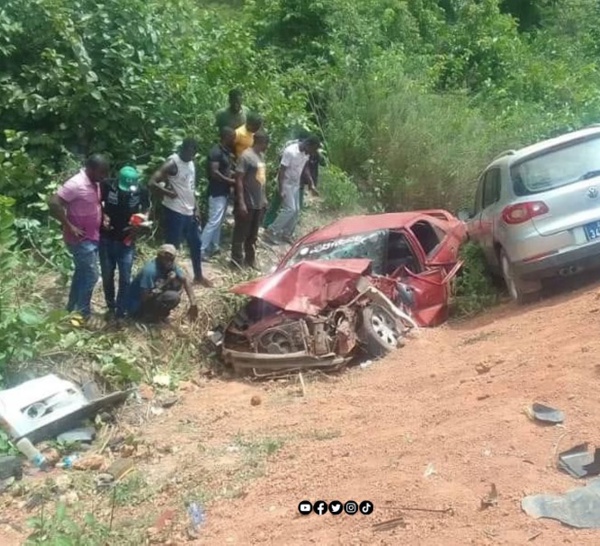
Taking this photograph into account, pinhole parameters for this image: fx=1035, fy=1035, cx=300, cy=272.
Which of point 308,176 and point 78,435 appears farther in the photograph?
point 308,176

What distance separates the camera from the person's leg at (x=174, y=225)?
1082 cm

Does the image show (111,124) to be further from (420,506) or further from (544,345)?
(420,506)

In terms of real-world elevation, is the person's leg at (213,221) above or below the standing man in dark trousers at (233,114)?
below

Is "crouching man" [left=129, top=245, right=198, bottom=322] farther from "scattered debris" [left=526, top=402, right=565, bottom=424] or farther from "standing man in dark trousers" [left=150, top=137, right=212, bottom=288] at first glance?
"scattered debris" [left=526, top=402, right=565, bottom=424]

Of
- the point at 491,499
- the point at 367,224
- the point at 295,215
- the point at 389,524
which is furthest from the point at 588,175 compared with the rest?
the point at 389,524

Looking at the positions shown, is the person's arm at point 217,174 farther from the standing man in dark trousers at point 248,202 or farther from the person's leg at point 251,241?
the person's leg at point 251,241

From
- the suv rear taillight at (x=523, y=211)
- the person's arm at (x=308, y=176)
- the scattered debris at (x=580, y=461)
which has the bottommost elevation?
the scattered debris at (x=580, y=461)

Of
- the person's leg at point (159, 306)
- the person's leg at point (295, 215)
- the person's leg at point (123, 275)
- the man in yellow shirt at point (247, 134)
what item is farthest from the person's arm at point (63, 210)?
the person's leg at point (295, 215)

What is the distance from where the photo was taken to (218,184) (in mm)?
11656

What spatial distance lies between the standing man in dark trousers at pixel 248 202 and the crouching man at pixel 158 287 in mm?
1903

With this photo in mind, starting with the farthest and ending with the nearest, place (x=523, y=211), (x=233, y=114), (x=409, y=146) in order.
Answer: (x=409, y=146)
(x=233, y=114)
(x=523, y=211)

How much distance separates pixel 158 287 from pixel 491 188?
3439 millimetres

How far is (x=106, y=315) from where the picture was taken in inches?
387

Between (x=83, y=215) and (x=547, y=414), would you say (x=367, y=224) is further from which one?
(x=547, y=414)
